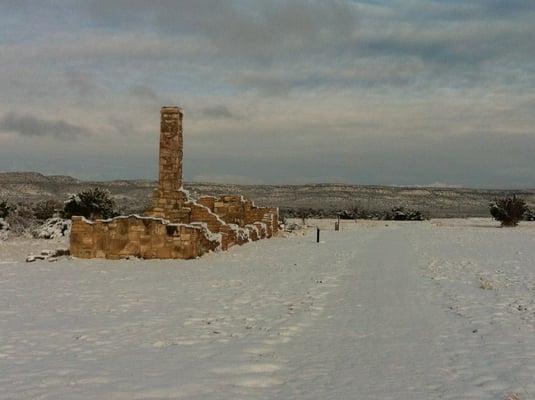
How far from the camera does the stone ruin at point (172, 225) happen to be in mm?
19406

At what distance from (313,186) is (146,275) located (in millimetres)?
143600

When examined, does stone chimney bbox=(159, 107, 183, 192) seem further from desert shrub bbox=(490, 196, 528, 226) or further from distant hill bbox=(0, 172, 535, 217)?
distant hill bbox=(0, 172, 535, 217)

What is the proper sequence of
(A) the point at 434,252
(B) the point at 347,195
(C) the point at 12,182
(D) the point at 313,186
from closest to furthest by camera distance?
(A) the point at 434,252 < (C) the point at 12,182 < (B) the point at 347,195 < (D) the point at 313,186

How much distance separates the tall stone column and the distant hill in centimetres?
8589

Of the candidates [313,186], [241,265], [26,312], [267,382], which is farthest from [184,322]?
[313,186]

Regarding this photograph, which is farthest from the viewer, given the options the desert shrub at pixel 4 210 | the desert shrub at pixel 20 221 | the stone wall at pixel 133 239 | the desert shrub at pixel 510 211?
the desert shrub at pixel 510 211

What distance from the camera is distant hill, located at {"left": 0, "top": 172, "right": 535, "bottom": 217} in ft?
397

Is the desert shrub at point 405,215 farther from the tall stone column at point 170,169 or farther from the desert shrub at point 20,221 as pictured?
the tall stone column at point 170,169

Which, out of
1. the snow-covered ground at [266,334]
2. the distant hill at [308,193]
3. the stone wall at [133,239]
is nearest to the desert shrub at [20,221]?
the stone wall at [133,239]

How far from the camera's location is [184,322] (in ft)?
29.0

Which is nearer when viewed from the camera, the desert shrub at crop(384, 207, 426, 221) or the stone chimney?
the stone chimney

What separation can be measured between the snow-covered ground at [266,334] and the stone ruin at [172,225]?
141 inches

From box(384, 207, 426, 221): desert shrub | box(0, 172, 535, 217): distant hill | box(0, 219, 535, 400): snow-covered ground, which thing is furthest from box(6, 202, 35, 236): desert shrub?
box(0, 172, 535, 217): distant hill

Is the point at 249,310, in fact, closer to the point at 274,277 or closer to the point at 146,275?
the point at 274,277
